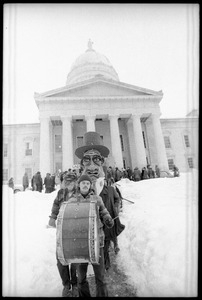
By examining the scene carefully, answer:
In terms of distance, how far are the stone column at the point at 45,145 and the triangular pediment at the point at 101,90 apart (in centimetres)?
429

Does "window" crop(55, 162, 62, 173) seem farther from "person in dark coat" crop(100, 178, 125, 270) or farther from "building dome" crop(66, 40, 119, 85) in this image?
"person in dark coat" crop(100, 178, 125, 270)

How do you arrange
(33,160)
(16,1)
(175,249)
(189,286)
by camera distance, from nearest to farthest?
(16,1), (189,286), (175,249), (33,160)

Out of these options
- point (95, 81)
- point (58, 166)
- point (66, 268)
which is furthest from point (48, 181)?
point (95, 81)

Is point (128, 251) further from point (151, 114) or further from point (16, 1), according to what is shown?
point (151, 114)

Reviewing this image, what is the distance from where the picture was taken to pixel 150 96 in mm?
29297

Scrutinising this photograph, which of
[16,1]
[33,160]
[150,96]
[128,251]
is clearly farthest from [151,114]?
[16,1]

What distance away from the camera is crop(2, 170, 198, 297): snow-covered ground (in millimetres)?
2676

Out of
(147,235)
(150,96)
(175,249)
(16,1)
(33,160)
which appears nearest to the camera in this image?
(16,1)

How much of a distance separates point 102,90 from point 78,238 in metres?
28.3

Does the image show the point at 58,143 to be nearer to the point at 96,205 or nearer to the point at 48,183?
the point at 48,183

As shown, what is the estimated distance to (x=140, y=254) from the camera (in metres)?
4.18

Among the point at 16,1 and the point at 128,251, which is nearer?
the point at 16,1

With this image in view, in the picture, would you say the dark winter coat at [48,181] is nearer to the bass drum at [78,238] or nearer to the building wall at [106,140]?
the bass drum at [78,238]

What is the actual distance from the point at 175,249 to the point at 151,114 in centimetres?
2759
